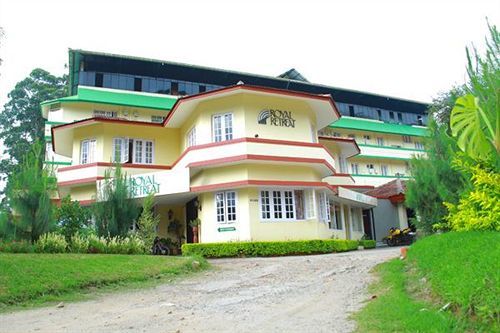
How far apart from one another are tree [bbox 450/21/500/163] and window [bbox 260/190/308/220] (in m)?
12.1

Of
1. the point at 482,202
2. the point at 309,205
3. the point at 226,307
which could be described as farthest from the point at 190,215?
the point at 482,202

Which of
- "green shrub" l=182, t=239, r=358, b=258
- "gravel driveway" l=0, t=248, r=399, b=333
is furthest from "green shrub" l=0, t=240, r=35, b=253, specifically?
"green shrub" l=182, t=239, r=358, b=258

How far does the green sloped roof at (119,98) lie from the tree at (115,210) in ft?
54.2

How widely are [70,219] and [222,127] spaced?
8.01m

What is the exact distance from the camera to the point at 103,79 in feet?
117

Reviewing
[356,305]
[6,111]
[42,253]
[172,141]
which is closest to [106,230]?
[42,253]

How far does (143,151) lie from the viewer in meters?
25.3

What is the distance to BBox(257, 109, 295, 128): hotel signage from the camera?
21266 mm

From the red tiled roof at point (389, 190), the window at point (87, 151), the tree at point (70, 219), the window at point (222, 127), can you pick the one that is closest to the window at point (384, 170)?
the red tiled roof at point (389, 190)

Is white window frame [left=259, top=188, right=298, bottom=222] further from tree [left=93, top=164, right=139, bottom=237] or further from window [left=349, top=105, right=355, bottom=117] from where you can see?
window [left=349, top=105, right=355, bottom=117]

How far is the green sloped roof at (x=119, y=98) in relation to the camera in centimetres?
3284

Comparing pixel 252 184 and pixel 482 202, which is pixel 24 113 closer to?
pixel 252 184

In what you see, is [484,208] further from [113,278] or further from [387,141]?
[387,141]

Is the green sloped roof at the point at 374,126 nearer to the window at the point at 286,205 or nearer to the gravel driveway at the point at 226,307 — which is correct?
the window at the point at 286,205
